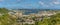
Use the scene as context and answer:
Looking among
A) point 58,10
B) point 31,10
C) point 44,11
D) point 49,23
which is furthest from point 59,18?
point 44,11

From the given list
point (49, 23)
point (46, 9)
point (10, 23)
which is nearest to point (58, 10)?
point (46, 9)

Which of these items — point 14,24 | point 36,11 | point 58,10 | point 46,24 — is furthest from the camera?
point 36,11

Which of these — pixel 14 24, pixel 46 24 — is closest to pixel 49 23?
pixel 46 24

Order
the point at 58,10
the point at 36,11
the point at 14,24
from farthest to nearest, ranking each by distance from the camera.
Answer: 1. the point at 36,11
2. the point at 58,10
3. the point at 14,24

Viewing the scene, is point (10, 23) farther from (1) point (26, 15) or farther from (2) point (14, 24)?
(1) point (26, 15)

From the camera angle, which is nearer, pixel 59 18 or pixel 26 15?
pixel 59 18

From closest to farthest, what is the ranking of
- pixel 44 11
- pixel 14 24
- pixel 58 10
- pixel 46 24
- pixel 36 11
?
pixel 46 24 → pixel 14 24 → pixel 58 10 → pixel 36 11 → pixel 44 11

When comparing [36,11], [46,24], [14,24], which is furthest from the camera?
[36,11]

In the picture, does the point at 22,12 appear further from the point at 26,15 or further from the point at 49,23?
the point at 49,23

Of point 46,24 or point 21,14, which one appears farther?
point 21,14
